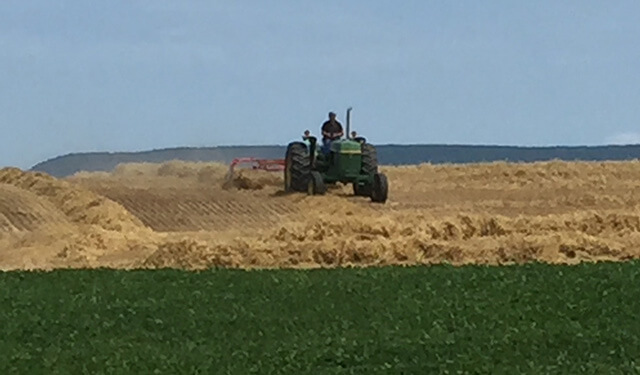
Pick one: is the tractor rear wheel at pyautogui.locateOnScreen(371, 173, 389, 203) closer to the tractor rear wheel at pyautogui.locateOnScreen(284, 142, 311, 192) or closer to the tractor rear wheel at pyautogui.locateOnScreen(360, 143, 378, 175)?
the tractor rear wheel at pyautogui.locateOnScreen(360, 143, 378, 175)

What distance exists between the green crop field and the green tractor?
1153 cm

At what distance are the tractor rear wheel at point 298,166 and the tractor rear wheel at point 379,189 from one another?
136 cm

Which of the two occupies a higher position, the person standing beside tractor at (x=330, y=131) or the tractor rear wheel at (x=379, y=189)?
the person standing beside tractor at (x=330, y=131)

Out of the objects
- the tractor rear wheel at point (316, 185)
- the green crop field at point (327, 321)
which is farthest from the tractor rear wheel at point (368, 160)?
the green crop field at point (327, 321)

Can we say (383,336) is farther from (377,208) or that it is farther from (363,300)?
(377,208)

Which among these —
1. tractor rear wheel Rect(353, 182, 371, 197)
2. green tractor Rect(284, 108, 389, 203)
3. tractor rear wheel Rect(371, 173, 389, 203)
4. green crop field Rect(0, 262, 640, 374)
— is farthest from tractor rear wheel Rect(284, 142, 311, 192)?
green crop field Rect(0, 262, 640, 374)

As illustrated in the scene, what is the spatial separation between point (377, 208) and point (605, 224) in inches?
225

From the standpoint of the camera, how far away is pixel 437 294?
11.2 m

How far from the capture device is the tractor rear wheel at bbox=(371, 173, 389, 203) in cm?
2492

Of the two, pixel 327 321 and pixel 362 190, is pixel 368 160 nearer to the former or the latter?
pixel 362 190

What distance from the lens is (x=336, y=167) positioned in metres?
25.0

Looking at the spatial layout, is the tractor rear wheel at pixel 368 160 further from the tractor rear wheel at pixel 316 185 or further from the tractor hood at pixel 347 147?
the tractor rear wheel at pixel 316 185

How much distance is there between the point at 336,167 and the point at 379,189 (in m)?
0.96

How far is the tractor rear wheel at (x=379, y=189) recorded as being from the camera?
81.8 feet
